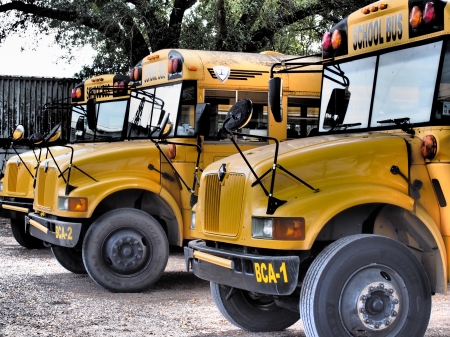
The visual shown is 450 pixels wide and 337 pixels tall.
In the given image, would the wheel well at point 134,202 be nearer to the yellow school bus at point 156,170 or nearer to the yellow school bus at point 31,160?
the yellow school bus at point 156,170

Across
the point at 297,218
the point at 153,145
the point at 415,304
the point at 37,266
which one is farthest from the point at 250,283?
the point at 37,266

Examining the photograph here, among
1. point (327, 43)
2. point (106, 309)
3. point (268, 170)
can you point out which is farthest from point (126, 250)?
point (268, 170)

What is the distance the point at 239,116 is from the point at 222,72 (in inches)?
141

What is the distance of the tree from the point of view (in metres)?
16.9

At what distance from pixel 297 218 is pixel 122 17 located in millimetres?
12804

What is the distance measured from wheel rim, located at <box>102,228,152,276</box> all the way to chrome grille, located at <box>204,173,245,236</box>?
8.21 ft

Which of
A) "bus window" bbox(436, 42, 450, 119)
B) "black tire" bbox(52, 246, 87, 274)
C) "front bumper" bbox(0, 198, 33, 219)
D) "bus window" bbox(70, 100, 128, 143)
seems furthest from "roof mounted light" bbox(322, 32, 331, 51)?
"front bumper" bbox(0, 198, 33, 219)

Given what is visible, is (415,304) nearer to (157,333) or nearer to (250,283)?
(250,283)

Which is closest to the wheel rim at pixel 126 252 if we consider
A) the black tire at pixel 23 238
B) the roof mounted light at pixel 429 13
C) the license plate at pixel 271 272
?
the license plate at pixel 271 272

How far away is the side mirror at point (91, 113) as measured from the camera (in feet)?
35.8

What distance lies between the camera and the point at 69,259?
9.21 meters

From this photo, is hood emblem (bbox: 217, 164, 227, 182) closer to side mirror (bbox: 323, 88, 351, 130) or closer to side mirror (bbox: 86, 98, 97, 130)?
side mirror (bbox: 323, 88, 351, 130)

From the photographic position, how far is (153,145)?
8.50 metres

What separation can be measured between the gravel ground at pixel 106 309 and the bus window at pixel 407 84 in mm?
1659
